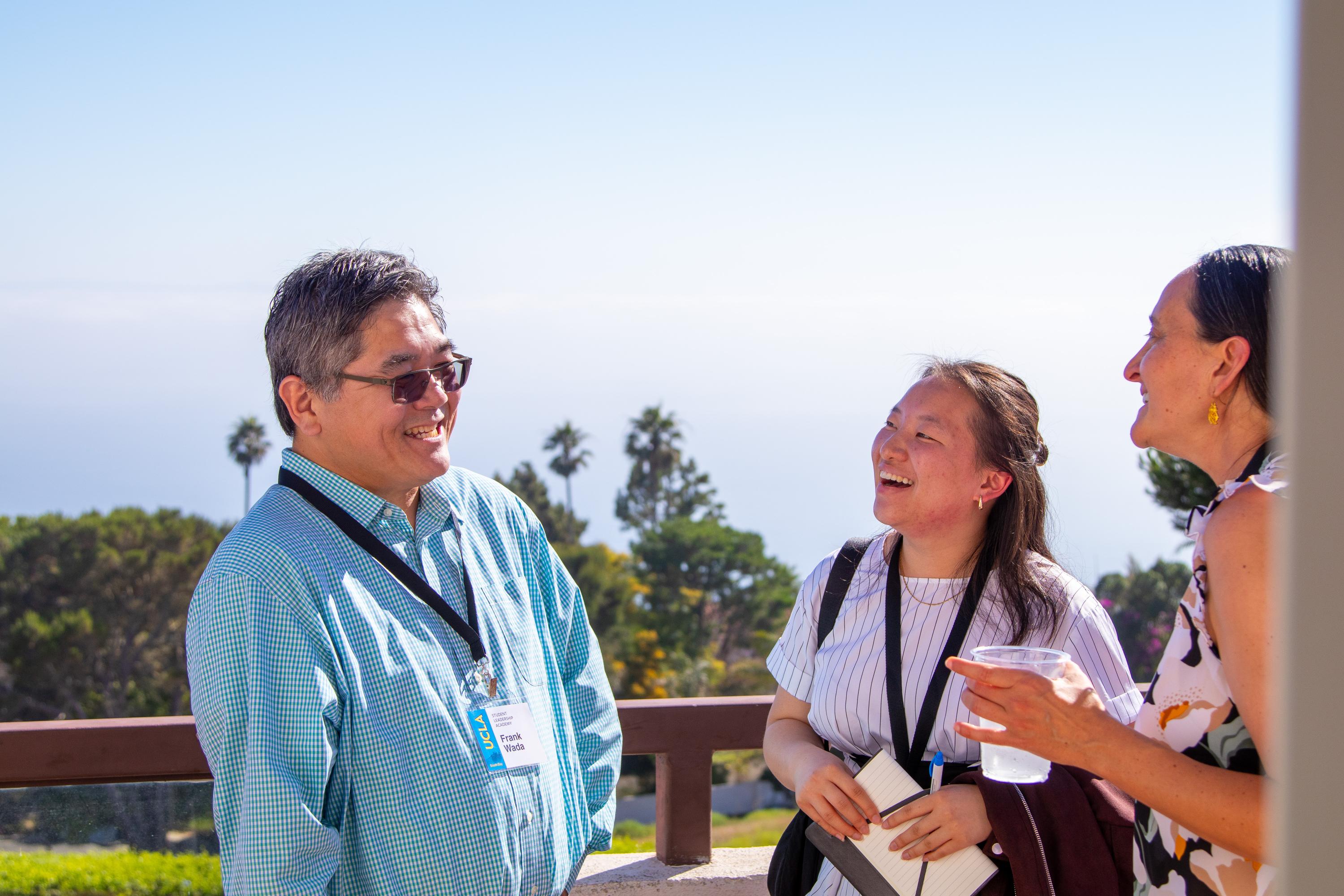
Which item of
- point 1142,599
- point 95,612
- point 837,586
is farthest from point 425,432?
point 95,612

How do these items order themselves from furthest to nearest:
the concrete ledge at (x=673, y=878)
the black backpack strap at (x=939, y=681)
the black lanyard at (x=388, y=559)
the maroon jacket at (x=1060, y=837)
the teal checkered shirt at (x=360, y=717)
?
the concrete ledge at (x=673, y=878) < the black backpack strap at (x=939, y=681) < the black lanyard at (x=388, y=559) < the maroon jacket at (x=1060, y=837) < the teal checkered shirt at (x=360, y=717)

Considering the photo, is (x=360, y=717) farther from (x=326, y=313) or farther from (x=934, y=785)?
(x=934, y=785)

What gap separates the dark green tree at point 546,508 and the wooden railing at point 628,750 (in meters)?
47.9

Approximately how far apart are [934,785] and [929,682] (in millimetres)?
279

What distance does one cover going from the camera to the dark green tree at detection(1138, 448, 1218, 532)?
17.5m

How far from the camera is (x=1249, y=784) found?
156cm

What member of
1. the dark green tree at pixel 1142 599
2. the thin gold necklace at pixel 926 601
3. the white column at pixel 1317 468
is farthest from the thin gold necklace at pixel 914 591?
the dark green tree at pixel 1142 599

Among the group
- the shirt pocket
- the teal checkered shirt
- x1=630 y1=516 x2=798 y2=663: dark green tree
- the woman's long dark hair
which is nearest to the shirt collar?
the teal checkered shirt

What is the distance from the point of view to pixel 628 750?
3.29m

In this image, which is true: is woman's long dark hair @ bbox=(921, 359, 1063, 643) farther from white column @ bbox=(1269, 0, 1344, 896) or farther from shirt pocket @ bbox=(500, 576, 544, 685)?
white column @ bbox=(1269, 0, 1344, 896)

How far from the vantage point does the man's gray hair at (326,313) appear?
2.33 meters

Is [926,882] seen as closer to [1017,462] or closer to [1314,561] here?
[1017,462]

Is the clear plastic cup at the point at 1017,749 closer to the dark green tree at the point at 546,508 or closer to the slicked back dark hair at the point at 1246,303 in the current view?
the slicked back dark hair at the point at 1246,303

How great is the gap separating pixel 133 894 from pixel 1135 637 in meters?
39.3
